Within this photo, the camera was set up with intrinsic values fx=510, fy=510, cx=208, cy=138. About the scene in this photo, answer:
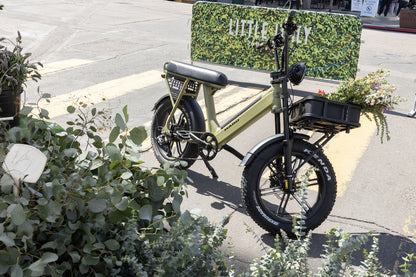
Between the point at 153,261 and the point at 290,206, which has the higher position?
the point at 153,261

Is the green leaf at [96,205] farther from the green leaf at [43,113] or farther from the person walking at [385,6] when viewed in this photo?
the person walking at [385,6]

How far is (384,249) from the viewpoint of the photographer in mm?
4199

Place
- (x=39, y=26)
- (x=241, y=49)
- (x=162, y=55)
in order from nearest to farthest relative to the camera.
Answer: (x=241, y=49) → (x=162, y=55) → (x=39, y=26)

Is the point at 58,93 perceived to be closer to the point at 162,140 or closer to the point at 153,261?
the point at 162,140

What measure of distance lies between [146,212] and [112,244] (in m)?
0.18

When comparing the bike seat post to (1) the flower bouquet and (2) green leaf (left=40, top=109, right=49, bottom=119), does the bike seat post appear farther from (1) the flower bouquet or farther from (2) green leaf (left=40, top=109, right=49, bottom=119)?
(2) green leaf (left=40, top=109, right=49, bottom=119)

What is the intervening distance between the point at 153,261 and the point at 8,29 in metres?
13.1

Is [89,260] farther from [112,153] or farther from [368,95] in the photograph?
[368,95]

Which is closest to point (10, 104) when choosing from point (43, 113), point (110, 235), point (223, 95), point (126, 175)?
point (43, 113)

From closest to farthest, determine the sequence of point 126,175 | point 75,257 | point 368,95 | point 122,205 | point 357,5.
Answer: point 75,257, point 122,205, point 126,175, point 368,95, point 357,5

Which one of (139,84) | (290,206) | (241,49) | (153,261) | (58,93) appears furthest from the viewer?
(241,49)

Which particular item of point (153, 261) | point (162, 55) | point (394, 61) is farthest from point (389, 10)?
point (153, 261)

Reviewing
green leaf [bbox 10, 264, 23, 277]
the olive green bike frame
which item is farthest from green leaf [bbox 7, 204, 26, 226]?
the olive green bike frame

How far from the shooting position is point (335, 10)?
26.9 m
